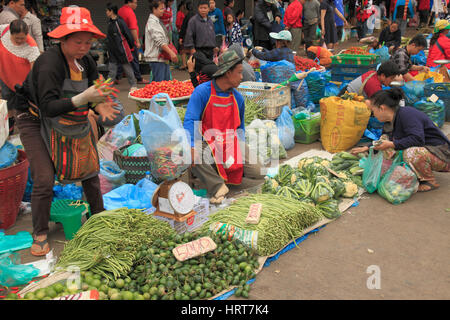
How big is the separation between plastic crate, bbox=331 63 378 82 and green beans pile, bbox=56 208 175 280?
15.6 ft

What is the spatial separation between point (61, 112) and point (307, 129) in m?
3.69

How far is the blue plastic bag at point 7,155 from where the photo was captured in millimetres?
3694

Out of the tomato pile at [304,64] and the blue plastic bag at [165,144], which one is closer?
the blue plastic bag at [165,144]

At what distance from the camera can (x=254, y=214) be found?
3350 mm

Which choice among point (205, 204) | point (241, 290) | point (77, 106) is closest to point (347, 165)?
point (205, 204)

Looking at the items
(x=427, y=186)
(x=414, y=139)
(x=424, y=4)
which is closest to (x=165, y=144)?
(x=414, y=139)

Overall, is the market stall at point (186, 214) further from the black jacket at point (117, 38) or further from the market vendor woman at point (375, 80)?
the black jacket at point (117, 38)

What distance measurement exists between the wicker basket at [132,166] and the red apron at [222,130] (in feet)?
2.40

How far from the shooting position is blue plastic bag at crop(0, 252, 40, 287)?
2.88 metres

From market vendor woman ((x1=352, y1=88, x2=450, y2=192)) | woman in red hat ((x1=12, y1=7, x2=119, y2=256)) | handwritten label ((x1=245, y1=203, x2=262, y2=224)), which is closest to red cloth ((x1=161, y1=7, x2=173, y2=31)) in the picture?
market vendor woman ((x1=352, y1=88, x2=450, y2=192))

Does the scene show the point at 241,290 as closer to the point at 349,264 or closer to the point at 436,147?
the point at 349,264

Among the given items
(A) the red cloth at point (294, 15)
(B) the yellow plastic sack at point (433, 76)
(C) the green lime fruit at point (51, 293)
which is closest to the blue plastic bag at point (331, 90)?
(B) the yellow plastic sack at point (433, 76)

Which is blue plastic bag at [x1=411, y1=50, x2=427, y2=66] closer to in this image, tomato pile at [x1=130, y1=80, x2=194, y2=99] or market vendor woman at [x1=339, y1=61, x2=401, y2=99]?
market vendor woman at [x1=339, y1=61, x2=401, y2=99]

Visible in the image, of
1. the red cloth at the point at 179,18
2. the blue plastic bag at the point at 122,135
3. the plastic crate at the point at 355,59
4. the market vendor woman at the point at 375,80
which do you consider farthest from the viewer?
the red cloth at the point at 179,18
